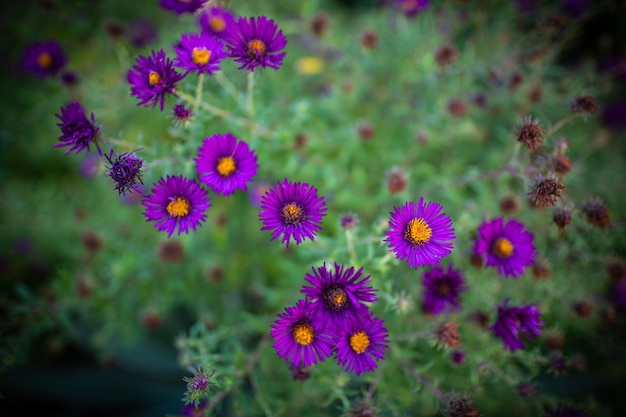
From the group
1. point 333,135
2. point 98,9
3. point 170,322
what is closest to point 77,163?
point 98,9

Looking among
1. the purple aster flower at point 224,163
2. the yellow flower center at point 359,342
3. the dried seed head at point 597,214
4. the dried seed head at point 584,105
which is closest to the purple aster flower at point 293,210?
the purple aster flower at point 224,163

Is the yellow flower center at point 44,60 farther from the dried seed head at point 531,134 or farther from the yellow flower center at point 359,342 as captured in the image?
the dried seed head at point 531,134

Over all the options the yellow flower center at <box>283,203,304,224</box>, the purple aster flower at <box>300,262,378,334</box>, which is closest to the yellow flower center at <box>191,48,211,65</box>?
the yellow flower center at <box>283,203,304,224</box>

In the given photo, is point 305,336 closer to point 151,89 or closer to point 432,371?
point 151,89

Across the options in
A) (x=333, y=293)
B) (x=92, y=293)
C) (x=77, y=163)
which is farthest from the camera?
(x=77, y=163)

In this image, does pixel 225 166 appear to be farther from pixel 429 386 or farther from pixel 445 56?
pixel 445 56

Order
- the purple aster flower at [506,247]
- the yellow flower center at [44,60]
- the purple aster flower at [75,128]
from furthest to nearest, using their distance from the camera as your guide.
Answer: the yellow flower center at [44,60]
the purple aster flower at [506,247]
the purple aster flower at [75,128]
